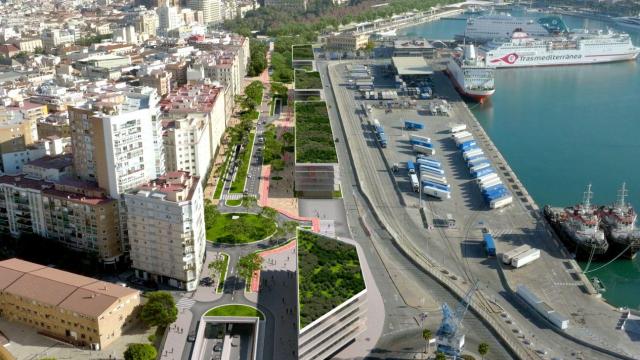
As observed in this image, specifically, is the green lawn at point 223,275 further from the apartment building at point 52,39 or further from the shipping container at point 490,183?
the apartment building at point 52,39

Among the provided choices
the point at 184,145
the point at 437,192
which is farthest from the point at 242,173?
the point at 437,192

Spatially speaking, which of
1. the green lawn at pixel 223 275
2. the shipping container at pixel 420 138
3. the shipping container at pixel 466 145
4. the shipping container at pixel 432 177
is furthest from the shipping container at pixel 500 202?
the green lawn at pixel 223 275

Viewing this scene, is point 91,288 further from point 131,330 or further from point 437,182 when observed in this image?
point 437,182

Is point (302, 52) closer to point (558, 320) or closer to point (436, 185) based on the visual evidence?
point (436, 185)

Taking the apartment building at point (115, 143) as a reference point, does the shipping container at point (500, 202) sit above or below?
below

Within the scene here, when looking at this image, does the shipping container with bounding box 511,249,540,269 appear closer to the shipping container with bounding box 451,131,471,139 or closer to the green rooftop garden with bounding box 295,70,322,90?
the shipping container with bounding box 451,131,471,139

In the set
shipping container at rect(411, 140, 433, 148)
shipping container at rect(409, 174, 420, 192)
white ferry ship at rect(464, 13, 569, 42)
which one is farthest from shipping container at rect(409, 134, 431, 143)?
white ferry ship at rect(464, 13, 569, 42)
